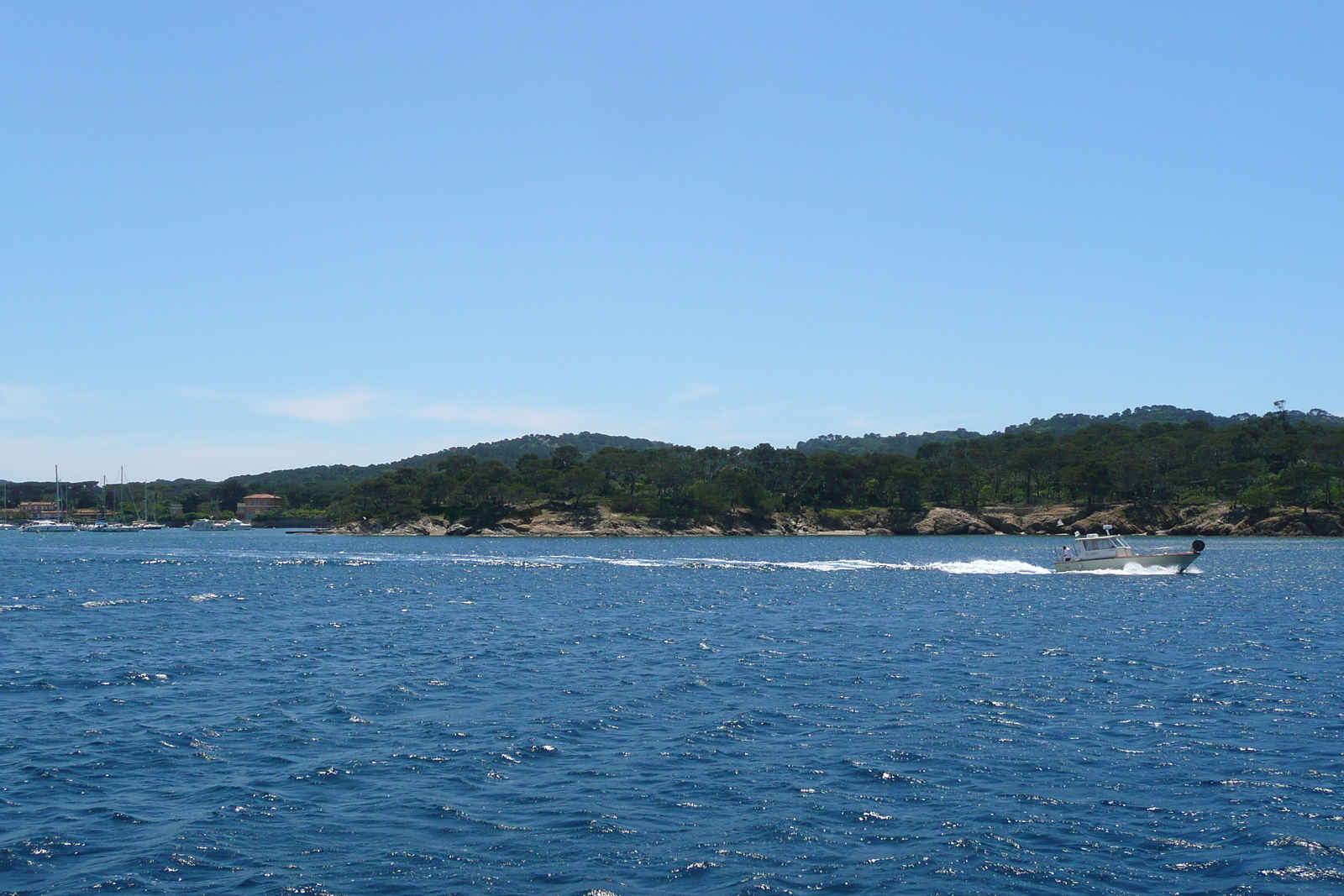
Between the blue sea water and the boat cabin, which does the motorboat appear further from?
the blue sea water

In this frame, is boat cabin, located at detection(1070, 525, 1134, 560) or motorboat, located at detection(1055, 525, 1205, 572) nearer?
motorboat, located at detection(1055, 525, 1205, 572)

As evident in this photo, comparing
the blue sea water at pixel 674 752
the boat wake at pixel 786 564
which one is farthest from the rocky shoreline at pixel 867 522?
the blue sea water at pixel 674 752

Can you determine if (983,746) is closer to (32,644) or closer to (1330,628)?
(1330,628)

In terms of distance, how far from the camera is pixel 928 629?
42.7 m

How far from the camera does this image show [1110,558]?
76.1m

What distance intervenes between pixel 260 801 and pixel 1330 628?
1697 inches

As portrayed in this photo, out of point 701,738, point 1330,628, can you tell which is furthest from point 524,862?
point 1330,628

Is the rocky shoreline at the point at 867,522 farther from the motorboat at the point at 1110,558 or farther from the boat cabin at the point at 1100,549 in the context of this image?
the motorboat at the point at 1110,558

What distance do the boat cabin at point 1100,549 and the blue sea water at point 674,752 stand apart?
27307mm

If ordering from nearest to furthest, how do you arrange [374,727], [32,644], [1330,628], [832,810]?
1. [832,810]
2. [374,727]
3. [32,644]
4. [1330,628]

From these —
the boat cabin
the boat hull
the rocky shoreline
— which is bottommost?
the boat hull

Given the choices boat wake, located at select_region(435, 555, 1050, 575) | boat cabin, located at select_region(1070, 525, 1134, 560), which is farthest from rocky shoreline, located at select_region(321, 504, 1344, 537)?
boat cabin, located at select_region(1070, 525, 1134, 560)

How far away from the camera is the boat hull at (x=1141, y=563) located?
2913 inches

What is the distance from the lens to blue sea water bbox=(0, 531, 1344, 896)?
15.1m
